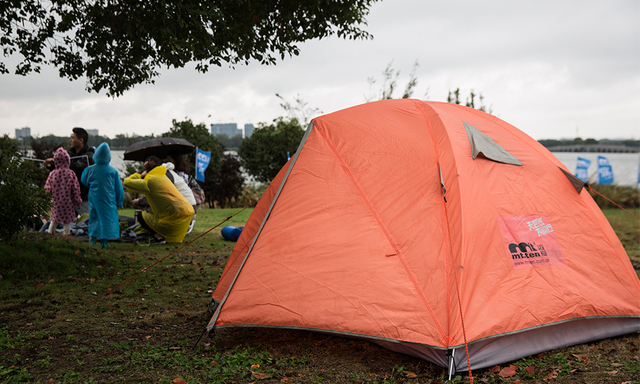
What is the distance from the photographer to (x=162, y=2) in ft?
15.8

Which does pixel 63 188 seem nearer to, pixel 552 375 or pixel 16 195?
pixel 16 195

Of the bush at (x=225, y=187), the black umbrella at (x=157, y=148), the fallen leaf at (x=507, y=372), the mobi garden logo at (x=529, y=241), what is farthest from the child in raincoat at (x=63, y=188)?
the bush at (x=225, y=187)

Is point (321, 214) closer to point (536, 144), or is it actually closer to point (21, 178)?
point (536, 144)

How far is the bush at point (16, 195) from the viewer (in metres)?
5.58

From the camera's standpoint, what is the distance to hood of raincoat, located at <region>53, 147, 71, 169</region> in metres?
7.41

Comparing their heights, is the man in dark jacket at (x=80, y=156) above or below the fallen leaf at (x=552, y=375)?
above

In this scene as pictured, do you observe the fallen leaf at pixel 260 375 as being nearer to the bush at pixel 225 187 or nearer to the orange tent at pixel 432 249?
the orange tent at pixel 432 249

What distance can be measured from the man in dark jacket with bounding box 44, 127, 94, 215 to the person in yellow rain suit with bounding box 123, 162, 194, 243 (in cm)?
89

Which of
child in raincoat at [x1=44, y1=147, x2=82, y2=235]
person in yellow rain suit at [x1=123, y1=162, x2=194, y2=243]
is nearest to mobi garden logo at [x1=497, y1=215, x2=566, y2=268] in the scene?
person in yellow rain suit at [x1=123, y1=162, x2=194, y2=243]

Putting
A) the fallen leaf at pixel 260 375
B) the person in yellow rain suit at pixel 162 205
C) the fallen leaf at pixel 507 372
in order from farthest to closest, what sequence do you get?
the person in yellow rain suit at pixel 162 205 < the fallen leaf at pixel 507 372 < the fallen leaf at pixel 260 375

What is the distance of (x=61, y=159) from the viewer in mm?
7434

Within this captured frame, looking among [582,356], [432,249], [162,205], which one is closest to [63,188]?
[162,205]

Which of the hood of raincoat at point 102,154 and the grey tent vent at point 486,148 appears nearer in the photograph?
the grey tent vent at point 486,148

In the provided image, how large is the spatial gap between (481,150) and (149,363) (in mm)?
3329
